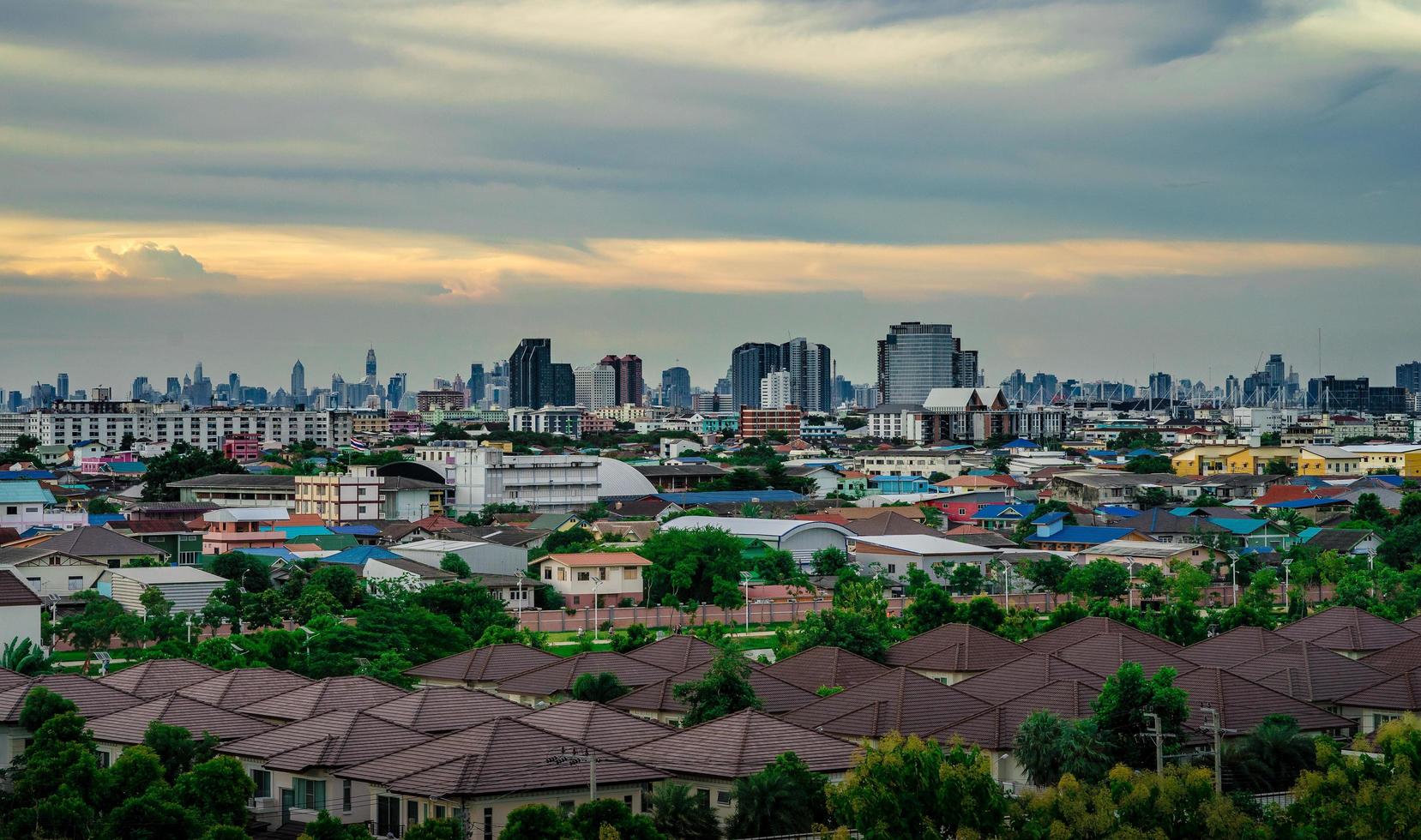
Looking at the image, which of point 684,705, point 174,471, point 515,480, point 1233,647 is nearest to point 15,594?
point 684,705

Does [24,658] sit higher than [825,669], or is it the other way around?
[24,658]

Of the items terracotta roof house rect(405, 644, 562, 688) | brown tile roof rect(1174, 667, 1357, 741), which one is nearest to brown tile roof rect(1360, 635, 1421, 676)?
brown tile roof rect(1174, 667, 1357, 741)

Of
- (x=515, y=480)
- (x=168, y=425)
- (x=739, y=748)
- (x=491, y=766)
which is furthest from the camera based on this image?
(x=168, y=425)

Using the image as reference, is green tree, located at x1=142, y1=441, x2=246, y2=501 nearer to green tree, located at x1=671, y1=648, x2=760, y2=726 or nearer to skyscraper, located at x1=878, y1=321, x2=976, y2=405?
green tree, located at x1=671, y1=648, x2=760, y2=726

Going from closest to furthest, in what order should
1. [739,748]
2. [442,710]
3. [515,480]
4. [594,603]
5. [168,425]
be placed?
[739,748]
[442,710]
[594,603]
[515,480]
[168,425]

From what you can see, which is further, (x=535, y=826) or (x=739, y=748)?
(x=739, y=748)

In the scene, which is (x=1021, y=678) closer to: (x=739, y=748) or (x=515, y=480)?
(x=739, y=748)

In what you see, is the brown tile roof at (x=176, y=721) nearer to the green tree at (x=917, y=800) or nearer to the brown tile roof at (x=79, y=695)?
the brown tile roof at (x=79, y=695)
